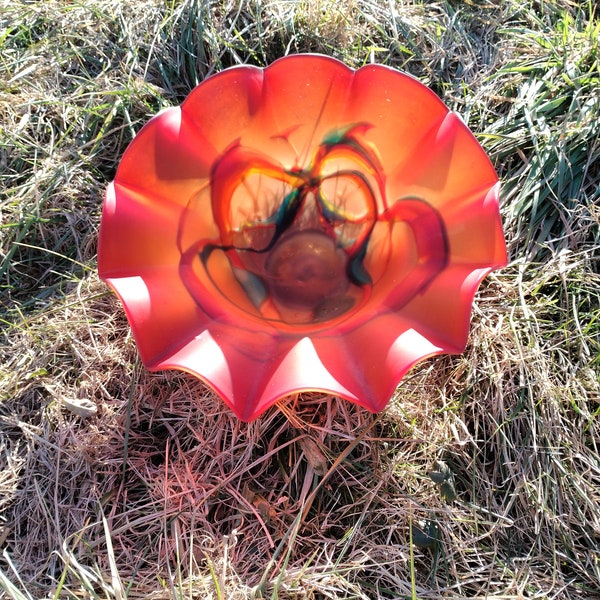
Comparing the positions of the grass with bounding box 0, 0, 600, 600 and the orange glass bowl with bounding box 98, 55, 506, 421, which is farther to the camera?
the grass with bounding box 0, 0, 600, 600

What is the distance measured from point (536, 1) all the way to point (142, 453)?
4.36 feet

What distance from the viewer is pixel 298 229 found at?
1.38 metres

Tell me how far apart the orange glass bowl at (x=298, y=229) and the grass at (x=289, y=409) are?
21cm

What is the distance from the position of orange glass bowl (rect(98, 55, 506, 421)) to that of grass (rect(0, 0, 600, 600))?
0.21m

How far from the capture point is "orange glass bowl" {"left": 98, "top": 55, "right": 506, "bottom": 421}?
1.00m

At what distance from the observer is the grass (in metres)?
1.14

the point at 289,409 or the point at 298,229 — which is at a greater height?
the point at 298,229

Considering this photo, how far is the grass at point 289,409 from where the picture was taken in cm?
114

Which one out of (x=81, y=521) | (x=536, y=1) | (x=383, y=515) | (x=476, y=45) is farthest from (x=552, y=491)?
(x=536, y=1)

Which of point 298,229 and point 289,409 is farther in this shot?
point 298,229

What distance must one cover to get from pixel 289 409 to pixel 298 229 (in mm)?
395

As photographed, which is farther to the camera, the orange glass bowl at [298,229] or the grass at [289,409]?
the grass at [289,409]

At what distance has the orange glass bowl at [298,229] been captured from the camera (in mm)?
1002

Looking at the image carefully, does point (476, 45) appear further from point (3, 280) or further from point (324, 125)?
point (3, 280)
